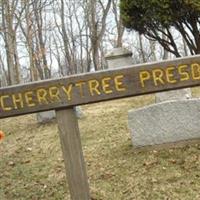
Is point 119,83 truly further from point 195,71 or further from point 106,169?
point 106,169

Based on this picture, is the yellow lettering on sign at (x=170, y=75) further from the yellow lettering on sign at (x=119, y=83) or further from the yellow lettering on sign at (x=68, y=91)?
the yellow lettering on sign at (x=68, y=91)

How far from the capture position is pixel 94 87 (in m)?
4.02

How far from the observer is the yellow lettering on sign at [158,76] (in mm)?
4004

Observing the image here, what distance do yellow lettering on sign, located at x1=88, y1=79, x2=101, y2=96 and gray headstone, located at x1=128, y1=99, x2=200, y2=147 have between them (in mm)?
2645

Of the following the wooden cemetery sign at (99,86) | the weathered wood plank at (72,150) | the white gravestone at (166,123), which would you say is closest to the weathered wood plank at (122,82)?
the wooden cemetery sign at (99,86)

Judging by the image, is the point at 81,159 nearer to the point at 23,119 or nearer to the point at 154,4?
the point at 23,119

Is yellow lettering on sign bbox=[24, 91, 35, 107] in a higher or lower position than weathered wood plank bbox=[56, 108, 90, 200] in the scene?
higher

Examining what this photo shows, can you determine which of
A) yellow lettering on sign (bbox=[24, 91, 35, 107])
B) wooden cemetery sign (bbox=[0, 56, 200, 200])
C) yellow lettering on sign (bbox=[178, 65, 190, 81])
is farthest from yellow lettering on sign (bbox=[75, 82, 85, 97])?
yellow lettering on sign (bbox=[178, 65, 190, 81])

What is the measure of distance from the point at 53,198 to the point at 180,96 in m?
4.12

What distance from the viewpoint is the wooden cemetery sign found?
13.1 feet

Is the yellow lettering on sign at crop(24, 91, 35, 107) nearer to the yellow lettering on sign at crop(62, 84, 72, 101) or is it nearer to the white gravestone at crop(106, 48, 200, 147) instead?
the yellow lettering on sign at crop(62, 84, 72, 101)

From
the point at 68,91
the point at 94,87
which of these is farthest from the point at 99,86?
the point at 68,91

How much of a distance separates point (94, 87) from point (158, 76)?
1.75 feet

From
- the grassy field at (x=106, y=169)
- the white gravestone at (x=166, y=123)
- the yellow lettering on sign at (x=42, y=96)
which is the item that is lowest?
the grassy field at (x=106, y=169)
